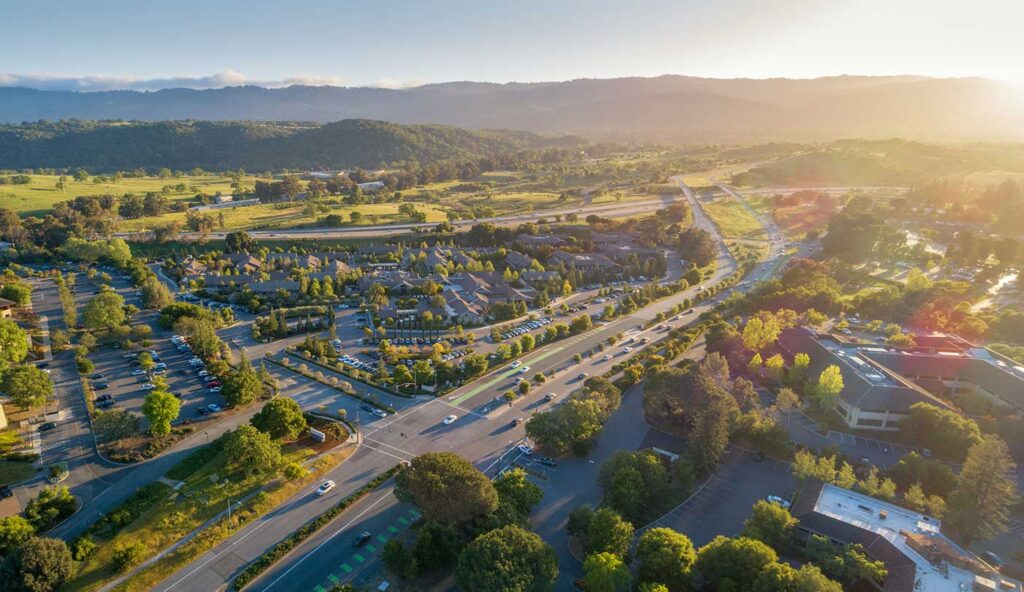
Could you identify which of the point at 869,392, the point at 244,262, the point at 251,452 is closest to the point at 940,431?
the point at 869,392

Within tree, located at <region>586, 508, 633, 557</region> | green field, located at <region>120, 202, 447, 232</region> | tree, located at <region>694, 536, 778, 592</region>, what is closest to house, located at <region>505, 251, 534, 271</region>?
green field, located at <region>120, 202, 447, 232</region>

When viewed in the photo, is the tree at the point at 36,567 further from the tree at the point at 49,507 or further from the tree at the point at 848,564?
the tree at the point at 848,564

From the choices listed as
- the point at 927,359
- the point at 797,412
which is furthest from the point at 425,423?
the point at 927,359

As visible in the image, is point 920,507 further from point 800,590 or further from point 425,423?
point 425,423

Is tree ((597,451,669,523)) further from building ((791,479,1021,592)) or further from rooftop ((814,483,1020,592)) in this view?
rooftop ((814,483,1020,592))

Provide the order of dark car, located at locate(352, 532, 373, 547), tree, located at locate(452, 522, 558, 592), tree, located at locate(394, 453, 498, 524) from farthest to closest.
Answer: dark car, located at locate(352, 532, 373, 547) < tree, located at locate(394, 453, 498, 524) < tree, located at locate(452, 522, 558, 592)

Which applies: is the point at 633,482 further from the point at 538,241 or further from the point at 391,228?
the point at 391,228
